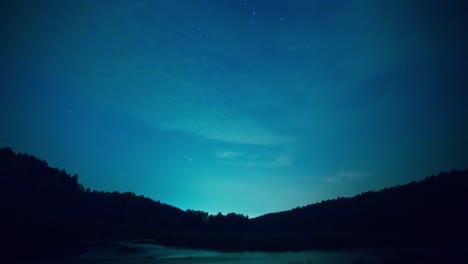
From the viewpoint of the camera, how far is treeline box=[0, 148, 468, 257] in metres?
65.4

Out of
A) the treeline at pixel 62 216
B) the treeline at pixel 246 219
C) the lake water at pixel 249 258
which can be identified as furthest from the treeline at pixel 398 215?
the treeline at pixel 62 216

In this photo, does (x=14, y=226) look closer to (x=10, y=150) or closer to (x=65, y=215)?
(x=65, y=215)

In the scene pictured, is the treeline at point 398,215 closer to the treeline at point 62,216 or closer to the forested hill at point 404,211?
the forested hill at point 404,211

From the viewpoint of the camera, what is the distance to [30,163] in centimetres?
11862

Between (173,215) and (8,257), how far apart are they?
159470 millimetres

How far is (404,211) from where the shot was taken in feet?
309

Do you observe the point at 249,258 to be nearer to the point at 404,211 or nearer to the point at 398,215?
the point at 398,215

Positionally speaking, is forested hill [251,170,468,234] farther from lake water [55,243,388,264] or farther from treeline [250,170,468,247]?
lake water [55,243,388,264]

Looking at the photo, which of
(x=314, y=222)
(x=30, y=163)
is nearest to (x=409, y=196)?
(x=314, y=222)

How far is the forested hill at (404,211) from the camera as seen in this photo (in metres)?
80.2

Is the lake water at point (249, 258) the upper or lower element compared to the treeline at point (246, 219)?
lower

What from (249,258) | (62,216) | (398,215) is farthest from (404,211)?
(62,216)

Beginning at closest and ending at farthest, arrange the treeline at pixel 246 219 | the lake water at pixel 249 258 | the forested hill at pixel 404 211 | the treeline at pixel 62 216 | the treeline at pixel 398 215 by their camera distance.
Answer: the lake water at pixel 249 258 → the treeline at pixel 246 219 → the treeline at pixel 62 216 → the treeline at pixel 398 215 → the forested hill at pixel 404 211

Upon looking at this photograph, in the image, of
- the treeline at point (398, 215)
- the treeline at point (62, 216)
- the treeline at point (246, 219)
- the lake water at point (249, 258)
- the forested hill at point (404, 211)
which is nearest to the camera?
the lake water at point (249, 258)
